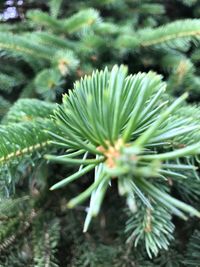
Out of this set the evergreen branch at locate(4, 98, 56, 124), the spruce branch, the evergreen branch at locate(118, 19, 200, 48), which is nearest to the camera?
the spruce branch

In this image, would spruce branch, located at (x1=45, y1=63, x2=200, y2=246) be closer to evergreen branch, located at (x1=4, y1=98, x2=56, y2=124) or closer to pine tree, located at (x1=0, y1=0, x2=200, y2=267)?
pine tree, located at (x1=0, y1=0, x2=200, y2=267)

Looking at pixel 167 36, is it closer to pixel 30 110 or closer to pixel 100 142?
pixel 30 110

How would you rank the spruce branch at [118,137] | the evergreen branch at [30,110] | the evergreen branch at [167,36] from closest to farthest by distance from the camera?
1. the spruce branch at [118,137]
2. the evergreen branch at [30,110]
3. the evergreen branch at [167,36]

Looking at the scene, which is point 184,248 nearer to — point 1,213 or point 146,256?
point 146,256

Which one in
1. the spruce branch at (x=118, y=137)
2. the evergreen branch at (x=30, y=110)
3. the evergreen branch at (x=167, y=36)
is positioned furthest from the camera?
the evergreen branch at (x=167, y=36)

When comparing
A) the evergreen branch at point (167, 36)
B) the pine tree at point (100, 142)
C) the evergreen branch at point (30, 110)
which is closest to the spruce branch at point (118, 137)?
the pine tree at point (100, 142)

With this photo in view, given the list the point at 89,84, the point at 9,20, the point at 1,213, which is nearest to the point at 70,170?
the point at 1,213

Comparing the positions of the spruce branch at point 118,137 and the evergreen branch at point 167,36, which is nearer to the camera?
the spruce branch at point 118,137

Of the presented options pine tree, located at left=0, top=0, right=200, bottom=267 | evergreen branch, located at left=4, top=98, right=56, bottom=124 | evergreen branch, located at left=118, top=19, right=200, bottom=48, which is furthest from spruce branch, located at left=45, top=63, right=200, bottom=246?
evergreen branch, located at left=118, top=19, right=200, bottom=48

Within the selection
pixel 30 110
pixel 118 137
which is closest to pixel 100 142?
pixel 118 137

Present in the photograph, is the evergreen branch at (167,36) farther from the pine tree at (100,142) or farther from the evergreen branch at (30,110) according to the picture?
the evergreen branch at (30,110)

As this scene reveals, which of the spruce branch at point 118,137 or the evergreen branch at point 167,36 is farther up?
the spruce branch at point 118,137
